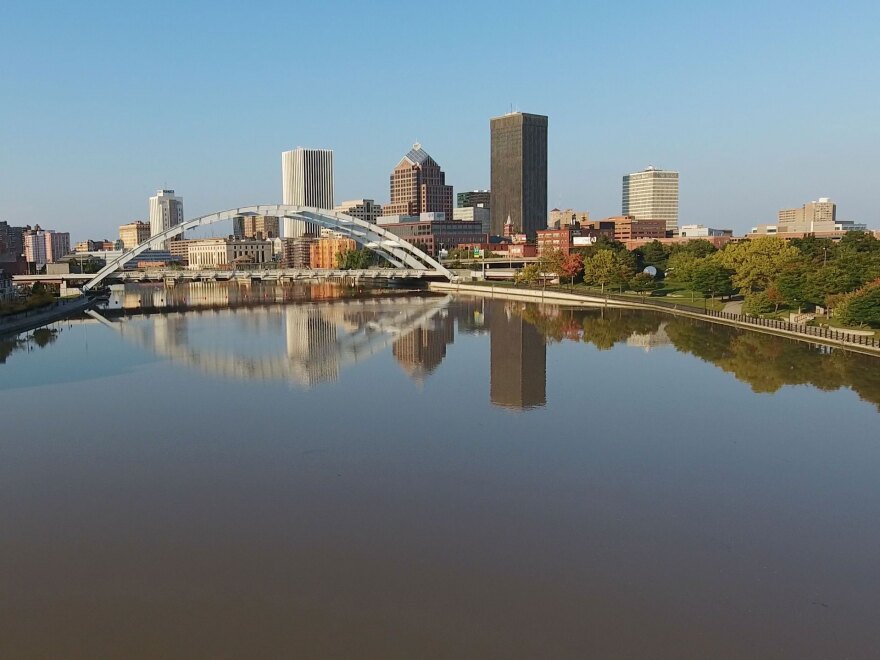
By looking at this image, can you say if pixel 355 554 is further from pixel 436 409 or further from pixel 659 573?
pixel 436 409

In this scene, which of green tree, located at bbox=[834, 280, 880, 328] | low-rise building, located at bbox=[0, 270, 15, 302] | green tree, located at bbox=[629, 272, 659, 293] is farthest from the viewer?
green tree, located at bbox=[629, 272, 659, 293]

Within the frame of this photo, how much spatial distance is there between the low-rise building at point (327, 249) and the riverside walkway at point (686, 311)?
2391 inches

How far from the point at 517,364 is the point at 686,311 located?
25139mm

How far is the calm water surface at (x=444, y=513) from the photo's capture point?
1109 centimetres

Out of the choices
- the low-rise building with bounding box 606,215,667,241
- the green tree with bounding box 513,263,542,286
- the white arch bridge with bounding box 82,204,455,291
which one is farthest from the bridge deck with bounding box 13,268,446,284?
the low-rise building with bounding box 606,215,667,241

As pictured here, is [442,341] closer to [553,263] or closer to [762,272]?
[762,272]

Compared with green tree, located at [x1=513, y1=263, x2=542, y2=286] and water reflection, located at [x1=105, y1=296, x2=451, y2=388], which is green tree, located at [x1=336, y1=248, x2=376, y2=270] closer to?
green tree, located at [x1=513, y1=263, x2=542, y2=286]

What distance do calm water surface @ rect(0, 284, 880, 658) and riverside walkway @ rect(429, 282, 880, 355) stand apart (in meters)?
4.59

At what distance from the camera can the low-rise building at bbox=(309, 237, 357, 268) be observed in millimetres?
155500

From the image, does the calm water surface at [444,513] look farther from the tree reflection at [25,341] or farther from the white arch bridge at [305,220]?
the white arch bridge at [305,220]

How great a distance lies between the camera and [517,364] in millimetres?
35688

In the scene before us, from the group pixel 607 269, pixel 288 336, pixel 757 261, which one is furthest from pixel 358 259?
pixel 288 336

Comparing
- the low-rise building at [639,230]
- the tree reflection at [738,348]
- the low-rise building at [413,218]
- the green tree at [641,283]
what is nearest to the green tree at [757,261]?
the green tree at [641,283]

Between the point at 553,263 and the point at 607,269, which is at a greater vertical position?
the point at 553,263
